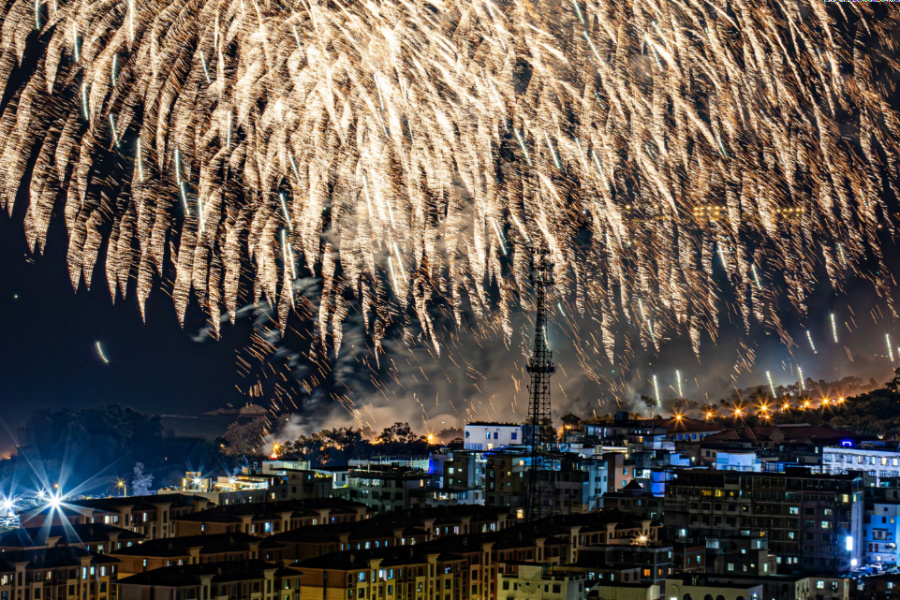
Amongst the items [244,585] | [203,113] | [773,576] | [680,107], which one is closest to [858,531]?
[773,576]

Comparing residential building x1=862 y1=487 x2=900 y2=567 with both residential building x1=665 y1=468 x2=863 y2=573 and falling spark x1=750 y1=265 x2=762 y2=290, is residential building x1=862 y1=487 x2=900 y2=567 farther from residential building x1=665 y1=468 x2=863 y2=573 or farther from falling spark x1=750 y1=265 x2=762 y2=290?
falling spark x1=750 y1=265 x2=762 y2=290

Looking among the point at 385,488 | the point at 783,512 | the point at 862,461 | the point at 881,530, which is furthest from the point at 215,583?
A: the point at 862,461

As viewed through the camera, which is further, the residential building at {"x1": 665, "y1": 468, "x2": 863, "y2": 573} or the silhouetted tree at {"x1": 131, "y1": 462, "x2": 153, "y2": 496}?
the silhouetted tree at {"x1": 131, "y1": 462, "x2": 153, "y2": 496}

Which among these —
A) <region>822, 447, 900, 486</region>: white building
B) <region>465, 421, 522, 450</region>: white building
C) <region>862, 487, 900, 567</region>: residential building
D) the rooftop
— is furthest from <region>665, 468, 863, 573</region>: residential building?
the rooftop

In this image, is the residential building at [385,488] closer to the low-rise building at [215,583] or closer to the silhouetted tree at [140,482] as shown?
the low-rise building at [215,583]

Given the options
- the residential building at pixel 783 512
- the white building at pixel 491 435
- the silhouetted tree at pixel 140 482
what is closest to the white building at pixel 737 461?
the residential building at pixel 783 512

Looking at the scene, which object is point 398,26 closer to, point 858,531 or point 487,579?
point 487,579
